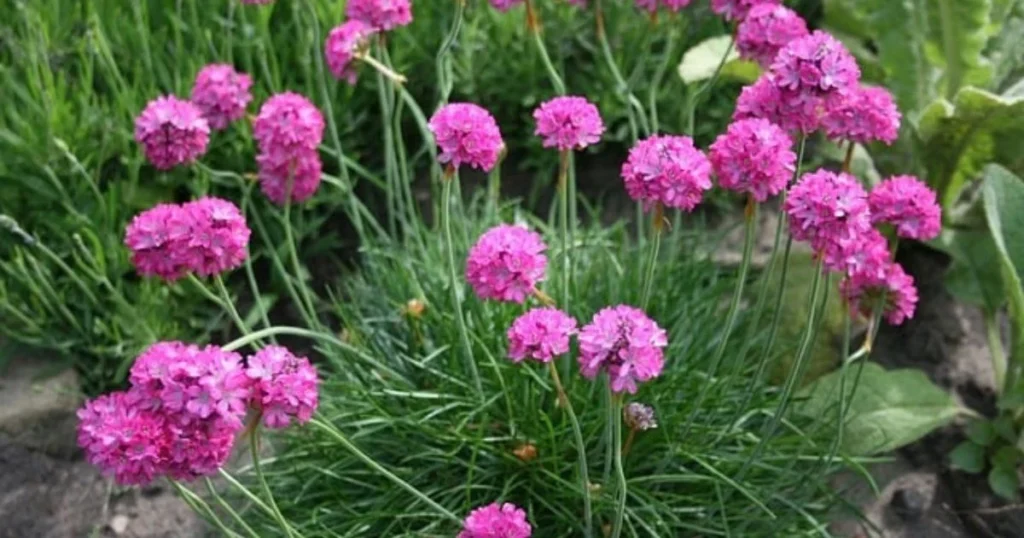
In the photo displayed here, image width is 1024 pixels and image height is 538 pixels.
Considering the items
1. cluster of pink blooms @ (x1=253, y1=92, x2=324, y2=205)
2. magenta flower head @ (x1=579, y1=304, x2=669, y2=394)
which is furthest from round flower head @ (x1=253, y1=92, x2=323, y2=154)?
magenta flower head @ (x1=579, y1=304, x2=669, y2=394)

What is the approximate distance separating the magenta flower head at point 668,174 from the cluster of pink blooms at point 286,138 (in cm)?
66

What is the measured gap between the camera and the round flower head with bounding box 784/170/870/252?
6.05 feet

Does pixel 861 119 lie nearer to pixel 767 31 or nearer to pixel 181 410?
pixel 767 31

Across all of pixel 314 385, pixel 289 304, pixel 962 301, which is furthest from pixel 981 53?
pixel 314 385

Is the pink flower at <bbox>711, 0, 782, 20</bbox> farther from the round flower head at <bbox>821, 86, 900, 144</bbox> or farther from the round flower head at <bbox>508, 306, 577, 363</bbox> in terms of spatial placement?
the round flower head at <bbox>508, 306, 577, 363</bbox>

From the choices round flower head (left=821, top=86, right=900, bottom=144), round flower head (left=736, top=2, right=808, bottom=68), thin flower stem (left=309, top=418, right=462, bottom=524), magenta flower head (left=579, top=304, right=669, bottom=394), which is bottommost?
thin flower stem (left=309, top=418, right=462, bottom=524)

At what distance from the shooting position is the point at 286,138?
232cm

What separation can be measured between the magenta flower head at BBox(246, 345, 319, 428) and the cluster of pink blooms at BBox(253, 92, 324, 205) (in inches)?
25.3

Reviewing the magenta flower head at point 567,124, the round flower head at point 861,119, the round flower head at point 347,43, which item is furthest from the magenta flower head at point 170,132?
the round flower head at point 861,119

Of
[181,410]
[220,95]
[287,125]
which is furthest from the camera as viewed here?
[220,95]

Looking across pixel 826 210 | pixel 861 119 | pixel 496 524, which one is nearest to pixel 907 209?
pixel 861 119

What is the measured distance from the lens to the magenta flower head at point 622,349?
1695 mm

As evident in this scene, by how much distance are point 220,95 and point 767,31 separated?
0.89 metres

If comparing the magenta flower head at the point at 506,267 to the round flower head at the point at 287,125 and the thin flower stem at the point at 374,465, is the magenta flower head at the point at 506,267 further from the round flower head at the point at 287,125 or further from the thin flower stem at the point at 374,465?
the round flower head at the point at 287,125
